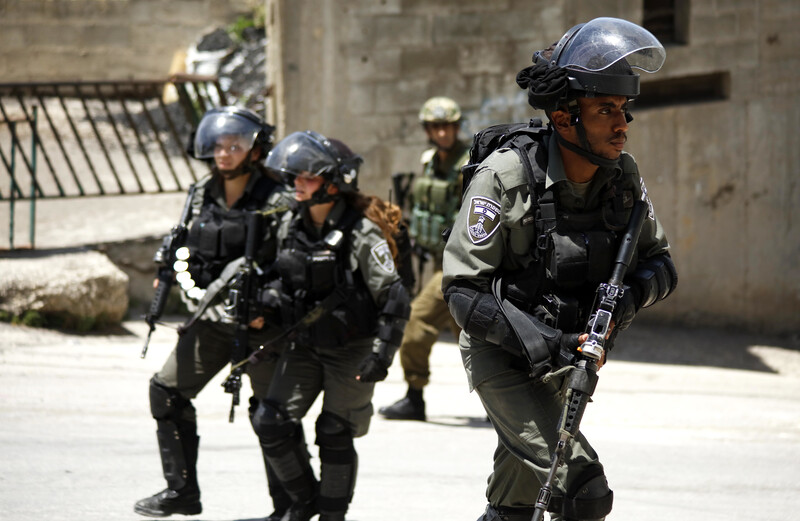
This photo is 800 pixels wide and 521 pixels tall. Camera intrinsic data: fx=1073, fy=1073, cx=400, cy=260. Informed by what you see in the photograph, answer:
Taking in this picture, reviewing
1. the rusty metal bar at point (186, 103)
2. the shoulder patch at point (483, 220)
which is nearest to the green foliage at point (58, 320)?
the rusty metal bar at point (186, 103)

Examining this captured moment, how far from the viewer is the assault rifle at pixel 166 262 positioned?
4926 millimetres

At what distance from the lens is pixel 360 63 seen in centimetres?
905

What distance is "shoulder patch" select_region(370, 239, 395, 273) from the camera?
14.9 feet

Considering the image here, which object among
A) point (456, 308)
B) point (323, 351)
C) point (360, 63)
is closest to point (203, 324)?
point (323, 351)

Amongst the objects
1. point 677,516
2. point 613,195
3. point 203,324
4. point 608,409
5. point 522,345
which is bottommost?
point 608,409

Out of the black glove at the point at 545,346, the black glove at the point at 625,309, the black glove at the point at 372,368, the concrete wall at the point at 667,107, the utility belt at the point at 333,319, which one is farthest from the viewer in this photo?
the concrete wall at the point at 667,107

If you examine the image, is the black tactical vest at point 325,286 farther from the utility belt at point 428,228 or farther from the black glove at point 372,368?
the utility belt at point 428,228

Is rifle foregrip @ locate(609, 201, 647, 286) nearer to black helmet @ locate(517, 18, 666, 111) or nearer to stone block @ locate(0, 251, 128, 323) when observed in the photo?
black helmet @ locate(517, 18, 666, 111)

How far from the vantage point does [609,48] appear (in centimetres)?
345

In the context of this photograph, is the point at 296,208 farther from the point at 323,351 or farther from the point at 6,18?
the point at 6,18

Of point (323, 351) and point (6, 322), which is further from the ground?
point (323, 351)

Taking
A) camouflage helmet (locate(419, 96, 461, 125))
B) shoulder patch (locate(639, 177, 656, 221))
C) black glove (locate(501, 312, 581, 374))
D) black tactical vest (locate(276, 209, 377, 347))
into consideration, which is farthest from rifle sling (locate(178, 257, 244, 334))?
camouflage helmet (locate(419, 96, 461, 125))

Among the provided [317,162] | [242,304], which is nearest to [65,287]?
[242,304]

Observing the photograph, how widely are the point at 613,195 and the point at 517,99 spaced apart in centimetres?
594
